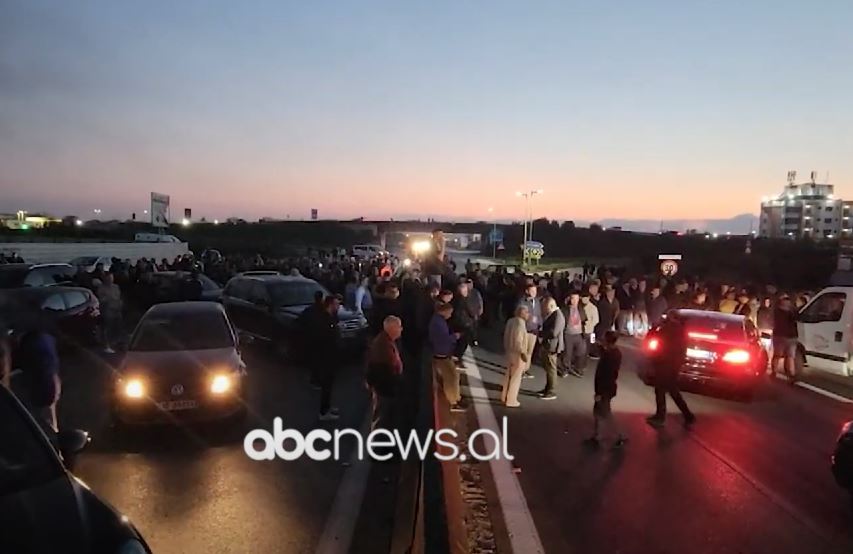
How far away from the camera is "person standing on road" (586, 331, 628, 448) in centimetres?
921

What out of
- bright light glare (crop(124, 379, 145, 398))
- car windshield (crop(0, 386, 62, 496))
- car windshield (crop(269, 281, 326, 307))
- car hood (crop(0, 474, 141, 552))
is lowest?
bright light glare (crop(124, 379, 145, 398))

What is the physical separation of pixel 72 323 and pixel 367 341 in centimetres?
623

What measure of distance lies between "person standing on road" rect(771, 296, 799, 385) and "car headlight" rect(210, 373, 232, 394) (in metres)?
10.5

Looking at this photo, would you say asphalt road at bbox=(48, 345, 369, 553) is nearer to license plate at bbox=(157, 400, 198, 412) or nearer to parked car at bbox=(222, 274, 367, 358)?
license plate at bbox=(157, 400, 198, 412)

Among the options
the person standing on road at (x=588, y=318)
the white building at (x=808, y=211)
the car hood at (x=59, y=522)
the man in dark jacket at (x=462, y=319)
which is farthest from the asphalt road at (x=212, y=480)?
the white building at (x=808, y=211)

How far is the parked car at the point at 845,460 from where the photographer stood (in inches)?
289

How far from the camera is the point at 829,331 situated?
14.9 m

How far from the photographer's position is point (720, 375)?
12.5m

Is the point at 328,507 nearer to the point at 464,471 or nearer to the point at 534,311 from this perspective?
the point at 464,471

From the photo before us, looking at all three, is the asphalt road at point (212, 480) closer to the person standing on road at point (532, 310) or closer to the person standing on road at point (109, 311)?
the person standing on road at point (532, 310)

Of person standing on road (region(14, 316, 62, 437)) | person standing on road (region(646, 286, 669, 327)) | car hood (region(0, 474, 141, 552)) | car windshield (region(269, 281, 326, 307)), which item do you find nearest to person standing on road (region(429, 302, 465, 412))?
person standing on road (region(14, 316, 62, 437))

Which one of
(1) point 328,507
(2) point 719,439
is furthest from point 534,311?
(1) point 328,507

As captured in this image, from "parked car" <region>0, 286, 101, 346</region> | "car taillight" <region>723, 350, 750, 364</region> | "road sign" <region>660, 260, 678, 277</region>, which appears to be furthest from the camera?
"road sign" <region>660, 260, 678, 277</region>

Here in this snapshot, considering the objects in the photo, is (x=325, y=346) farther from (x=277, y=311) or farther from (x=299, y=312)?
(x=277, y=311)
